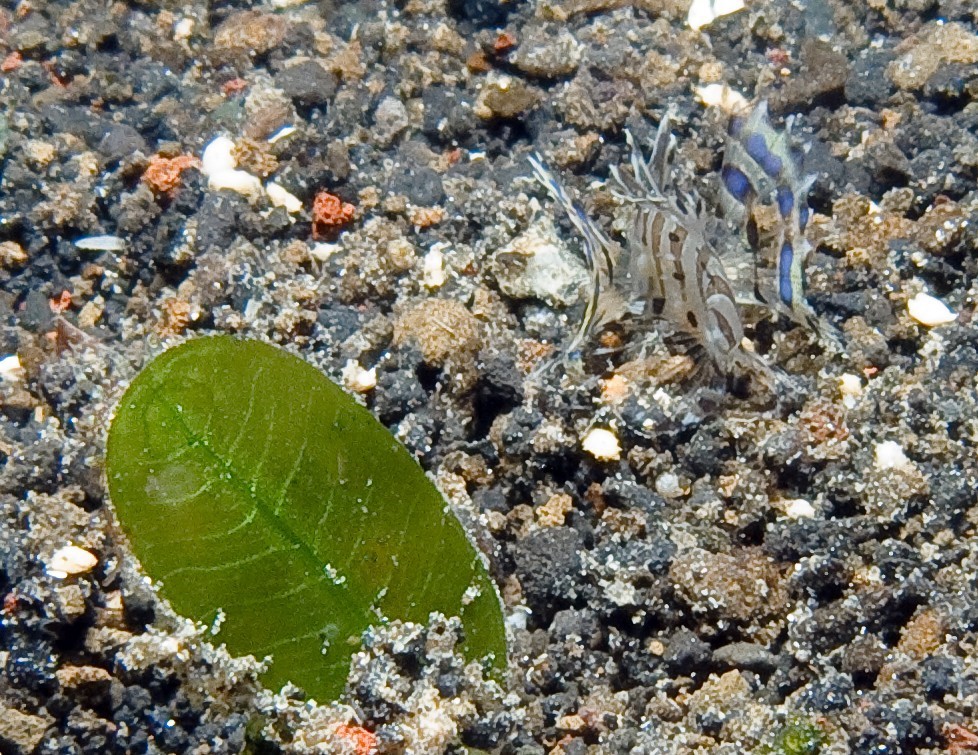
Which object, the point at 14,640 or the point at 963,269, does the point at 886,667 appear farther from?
the point at 14,640

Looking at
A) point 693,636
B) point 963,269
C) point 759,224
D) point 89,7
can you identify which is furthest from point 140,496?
point 89,7

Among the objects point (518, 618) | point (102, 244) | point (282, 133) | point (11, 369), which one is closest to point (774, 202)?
point (518, 618)

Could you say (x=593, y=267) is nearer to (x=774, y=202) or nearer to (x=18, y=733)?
(x=774, y=202)

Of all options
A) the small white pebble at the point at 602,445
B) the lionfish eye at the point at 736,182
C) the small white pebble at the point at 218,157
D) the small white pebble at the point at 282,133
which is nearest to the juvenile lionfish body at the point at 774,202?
the lionfish eye at the point at 736,182

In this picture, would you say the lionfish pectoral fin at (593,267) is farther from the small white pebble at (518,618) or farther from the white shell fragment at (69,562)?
the white shell fragment at (69,562)

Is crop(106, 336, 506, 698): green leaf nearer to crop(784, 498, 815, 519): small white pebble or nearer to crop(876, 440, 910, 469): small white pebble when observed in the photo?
crop(784, 498, 815, 519): small white pebble
